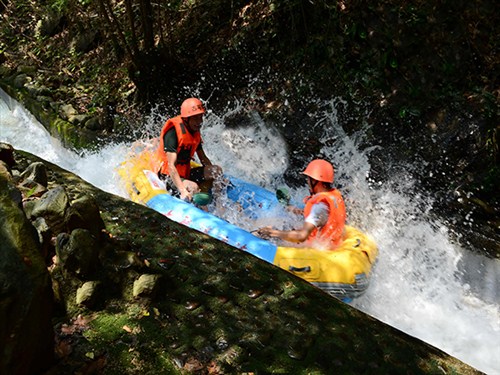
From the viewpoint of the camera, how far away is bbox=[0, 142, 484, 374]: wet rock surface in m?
2.28

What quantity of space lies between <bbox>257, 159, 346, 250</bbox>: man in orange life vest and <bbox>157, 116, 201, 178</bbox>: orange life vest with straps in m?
1.60

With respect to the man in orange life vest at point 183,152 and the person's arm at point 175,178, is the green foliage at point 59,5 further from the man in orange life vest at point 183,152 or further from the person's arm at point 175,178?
the person's arm at point 175,178

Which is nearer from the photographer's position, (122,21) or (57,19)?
(122,21)

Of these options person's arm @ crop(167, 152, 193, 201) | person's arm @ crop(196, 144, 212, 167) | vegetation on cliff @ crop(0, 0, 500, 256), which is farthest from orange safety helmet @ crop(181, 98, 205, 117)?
vegetation on cliff @ crop(0, 0, 500, 256)

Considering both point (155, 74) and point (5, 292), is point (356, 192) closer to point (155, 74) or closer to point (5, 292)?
point (155, 74)

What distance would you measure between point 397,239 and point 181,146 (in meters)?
2.92

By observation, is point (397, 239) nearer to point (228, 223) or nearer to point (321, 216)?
point (321, 216)

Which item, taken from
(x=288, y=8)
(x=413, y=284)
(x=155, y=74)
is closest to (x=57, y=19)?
(x=155, y=74)

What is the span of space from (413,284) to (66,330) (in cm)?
409

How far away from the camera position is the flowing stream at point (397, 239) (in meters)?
4.86

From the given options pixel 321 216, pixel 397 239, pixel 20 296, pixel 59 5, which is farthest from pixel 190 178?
pixel 59 5

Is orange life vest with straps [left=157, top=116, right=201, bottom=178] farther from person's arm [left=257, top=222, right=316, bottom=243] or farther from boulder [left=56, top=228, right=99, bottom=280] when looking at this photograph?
boulder [left=56, top=228, right=99, bottom=280]

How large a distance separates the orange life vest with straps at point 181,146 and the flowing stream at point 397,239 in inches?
29.2

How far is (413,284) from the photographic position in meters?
5.34
